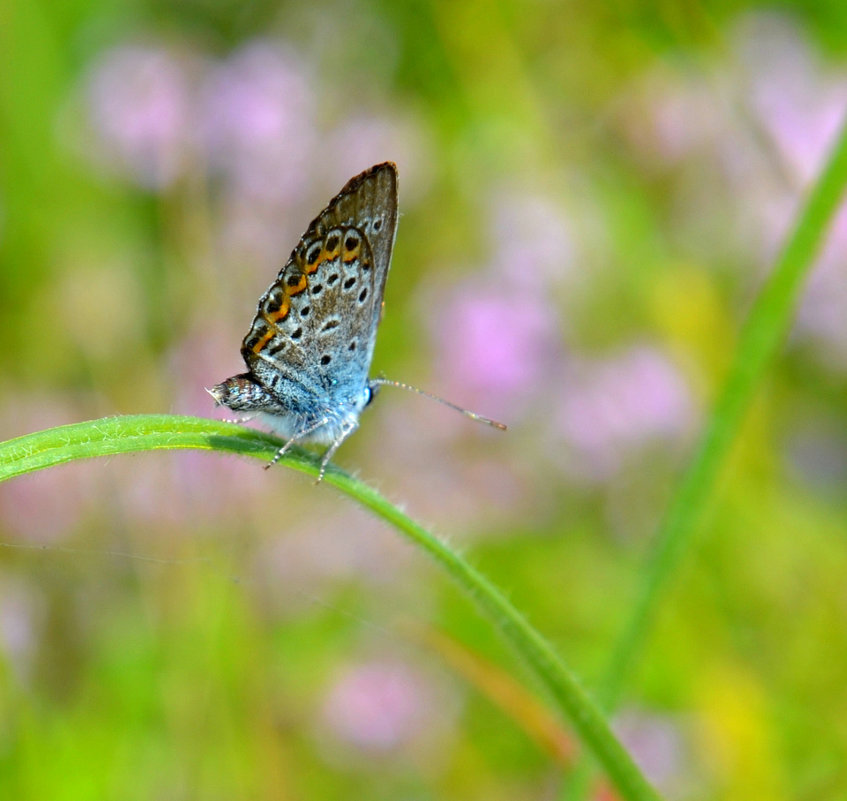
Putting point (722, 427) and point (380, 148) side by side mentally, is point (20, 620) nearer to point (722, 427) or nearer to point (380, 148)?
point (722, 427)

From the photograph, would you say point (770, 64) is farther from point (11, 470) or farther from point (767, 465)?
point (11, 470)

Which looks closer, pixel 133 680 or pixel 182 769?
pixel 182 769

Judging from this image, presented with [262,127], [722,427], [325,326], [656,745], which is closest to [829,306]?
[656,745]

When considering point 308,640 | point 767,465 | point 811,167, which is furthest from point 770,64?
point 308,640

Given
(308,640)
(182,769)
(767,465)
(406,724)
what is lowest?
(182,769)

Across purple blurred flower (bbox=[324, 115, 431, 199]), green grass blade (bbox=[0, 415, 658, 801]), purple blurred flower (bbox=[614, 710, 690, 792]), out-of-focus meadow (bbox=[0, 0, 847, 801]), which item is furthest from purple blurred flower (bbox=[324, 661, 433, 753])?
green grass blade (bbox=[0, 415, 658, 801])
